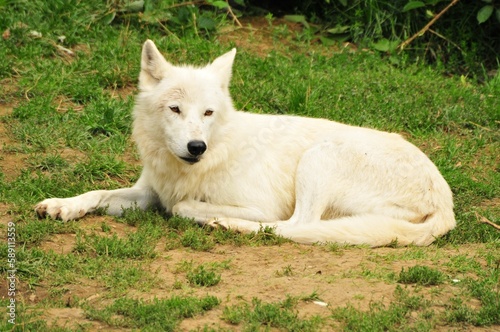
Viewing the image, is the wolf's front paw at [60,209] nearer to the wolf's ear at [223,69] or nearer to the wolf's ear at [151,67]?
the wolf's ear at [151,67]

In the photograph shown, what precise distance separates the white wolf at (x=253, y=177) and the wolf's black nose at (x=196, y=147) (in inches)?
2.4

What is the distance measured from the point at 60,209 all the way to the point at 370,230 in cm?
247

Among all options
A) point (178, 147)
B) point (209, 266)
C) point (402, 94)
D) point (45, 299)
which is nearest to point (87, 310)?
point (45, 299)

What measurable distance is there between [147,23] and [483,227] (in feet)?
17.5

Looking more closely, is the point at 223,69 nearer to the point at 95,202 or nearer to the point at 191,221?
the point at 191,221

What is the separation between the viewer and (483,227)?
274 inches

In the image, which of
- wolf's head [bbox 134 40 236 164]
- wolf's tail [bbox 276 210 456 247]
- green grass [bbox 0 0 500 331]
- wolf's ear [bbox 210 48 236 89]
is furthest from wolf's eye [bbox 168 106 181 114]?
wolf's tail [bbox 276 210 456 247]

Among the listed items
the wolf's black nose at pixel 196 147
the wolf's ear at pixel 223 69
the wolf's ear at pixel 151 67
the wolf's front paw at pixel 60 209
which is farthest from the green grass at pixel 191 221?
the wolf's ear at pixel 223 69

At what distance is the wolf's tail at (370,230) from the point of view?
20.7ft

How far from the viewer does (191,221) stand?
661 cm

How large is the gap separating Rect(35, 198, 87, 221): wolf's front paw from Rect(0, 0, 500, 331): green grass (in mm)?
104

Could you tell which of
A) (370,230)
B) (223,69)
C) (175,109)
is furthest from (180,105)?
(370,230)

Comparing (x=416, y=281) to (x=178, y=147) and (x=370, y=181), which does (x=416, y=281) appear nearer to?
(x=370, y=181)

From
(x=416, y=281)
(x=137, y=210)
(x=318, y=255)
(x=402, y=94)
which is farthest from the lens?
(x=402, y=94)
